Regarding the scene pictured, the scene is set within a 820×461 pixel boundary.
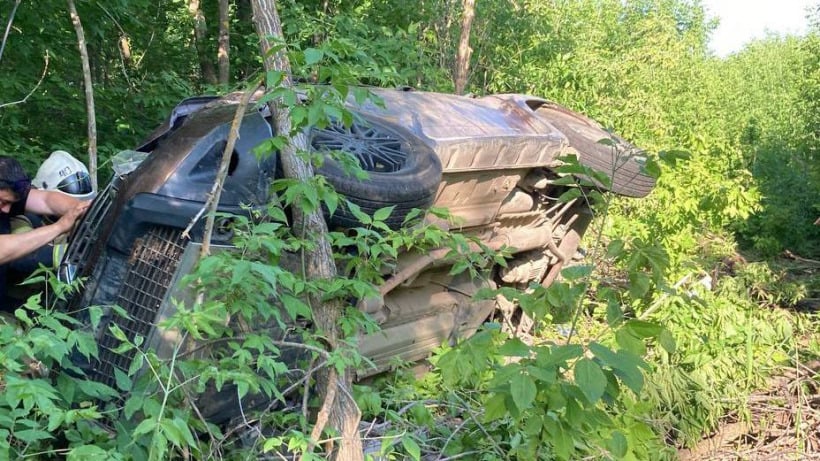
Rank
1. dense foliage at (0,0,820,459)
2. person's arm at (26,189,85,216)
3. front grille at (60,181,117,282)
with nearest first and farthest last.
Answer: dense foliage at (0,0,820,459) < front grille at (60,181,117,282) < person's arm at (26,189,85,216)

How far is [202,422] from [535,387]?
1.03 m

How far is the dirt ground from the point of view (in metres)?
4.38

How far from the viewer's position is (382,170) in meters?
3.63

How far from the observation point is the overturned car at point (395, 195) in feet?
9.61

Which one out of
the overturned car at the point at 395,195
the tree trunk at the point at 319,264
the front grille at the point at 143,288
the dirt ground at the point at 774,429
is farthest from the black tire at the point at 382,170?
the dirt ground at the point at 774,429

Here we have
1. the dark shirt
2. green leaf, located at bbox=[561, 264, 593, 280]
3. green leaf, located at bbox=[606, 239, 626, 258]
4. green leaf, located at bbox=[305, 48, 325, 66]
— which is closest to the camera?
green leaf, located at bbox=[305, 48, 325, 66]

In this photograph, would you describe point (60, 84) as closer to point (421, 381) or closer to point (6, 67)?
point (6, 67)

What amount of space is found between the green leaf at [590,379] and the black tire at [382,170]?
4.20 feet

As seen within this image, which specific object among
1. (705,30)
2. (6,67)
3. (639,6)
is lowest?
(705,30)

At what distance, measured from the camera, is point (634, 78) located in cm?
930

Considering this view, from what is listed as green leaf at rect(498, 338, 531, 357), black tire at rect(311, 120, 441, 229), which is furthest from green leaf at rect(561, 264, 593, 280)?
black tire at rect(311, 120, 441, 229)

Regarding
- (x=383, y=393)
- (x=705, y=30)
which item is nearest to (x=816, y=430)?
(x=383, y=393)

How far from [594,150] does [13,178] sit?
3.68 metres

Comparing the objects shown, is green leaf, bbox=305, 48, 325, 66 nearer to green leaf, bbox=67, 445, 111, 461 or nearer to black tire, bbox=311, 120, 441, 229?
black tire, bbox=311, 120, 441, 229
